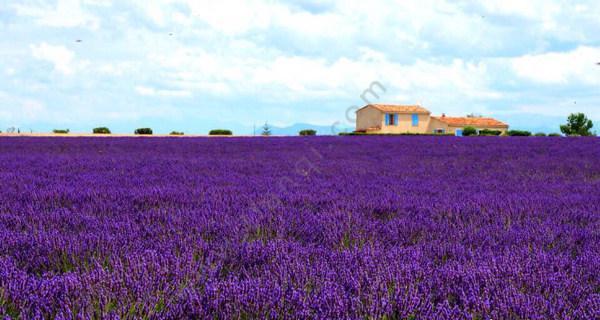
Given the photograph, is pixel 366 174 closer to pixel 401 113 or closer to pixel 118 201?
pixel 118 201

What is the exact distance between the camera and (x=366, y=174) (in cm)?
626

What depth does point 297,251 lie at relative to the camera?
2328 mm

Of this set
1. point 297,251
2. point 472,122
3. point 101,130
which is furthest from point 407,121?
point 297,251

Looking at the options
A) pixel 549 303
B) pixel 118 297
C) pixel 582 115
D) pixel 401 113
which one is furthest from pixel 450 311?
pixel 582 115

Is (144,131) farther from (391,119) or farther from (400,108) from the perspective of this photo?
(400,108)

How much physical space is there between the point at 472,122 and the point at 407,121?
355 inches

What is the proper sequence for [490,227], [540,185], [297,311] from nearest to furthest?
[297,311] → [490,227] → [540,185]

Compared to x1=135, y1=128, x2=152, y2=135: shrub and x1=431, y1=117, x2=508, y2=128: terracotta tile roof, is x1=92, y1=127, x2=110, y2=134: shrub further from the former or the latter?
x1=431, y1=117, x2=508, y2=128: terracotta tile roof

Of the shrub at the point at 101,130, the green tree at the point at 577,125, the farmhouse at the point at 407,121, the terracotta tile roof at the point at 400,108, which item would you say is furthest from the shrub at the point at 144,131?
the green tree at the point at 577,125

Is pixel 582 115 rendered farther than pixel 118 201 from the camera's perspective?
Yes

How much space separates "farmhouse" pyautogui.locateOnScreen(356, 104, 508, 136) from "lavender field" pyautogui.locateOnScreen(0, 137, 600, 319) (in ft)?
122

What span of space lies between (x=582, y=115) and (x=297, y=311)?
53059mm

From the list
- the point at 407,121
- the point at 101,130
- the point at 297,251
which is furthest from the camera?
the point at 407,121

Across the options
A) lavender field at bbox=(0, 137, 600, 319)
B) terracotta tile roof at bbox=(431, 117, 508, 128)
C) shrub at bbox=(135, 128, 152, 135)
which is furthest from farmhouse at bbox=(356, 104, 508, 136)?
lavender field at bbox=(0, 137, 600, 319)
